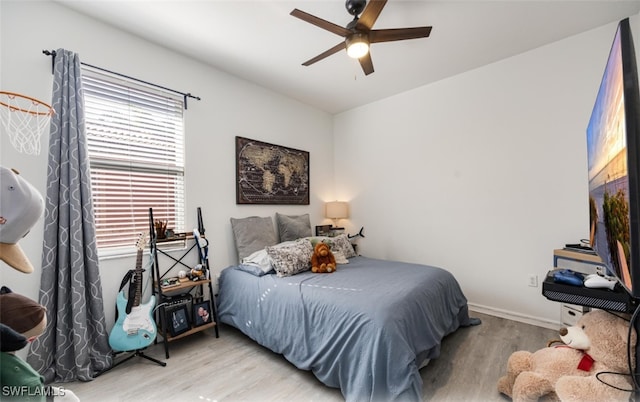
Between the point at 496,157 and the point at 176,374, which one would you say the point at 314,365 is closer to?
the point at 176,374

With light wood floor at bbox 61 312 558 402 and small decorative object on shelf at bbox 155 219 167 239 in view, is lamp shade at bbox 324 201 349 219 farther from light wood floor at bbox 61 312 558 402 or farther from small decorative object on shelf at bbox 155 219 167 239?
small decorative object on shelf at bbox 155 219 167 239

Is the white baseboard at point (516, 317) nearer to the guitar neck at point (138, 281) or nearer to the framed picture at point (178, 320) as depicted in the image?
the framed picture at point (178, 320)

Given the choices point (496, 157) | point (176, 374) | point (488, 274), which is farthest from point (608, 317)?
point (176, 374)

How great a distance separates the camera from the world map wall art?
3.16 metres

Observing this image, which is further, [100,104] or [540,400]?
[100,104]

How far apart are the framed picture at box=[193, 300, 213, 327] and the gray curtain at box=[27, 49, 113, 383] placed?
24.8 inches

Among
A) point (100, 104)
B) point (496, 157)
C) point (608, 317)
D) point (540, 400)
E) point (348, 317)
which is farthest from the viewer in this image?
point (496, 157)

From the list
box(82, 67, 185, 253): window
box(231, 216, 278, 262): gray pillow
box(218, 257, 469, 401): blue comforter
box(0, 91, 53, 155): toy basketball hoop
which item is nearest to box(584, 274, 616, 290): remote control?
box(218, 257, 469, 401): blue comforter

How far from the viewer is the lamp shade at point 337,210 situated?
4.04 metres

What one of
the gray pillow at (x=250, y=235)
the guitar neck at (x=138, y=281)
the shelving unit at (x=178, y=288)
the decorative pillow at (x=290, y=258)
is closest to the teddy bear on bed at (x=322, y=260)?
the decorative pillow at (x=290, y=258)

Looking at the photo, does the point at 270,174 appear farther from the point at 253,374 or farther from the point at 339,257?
the point at 253,374

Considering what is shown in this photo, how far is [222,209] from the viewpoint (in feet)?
9.78

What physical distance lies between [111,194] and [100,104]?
A: 75cm

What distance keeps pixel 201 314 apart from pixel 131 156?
61.2 inches
